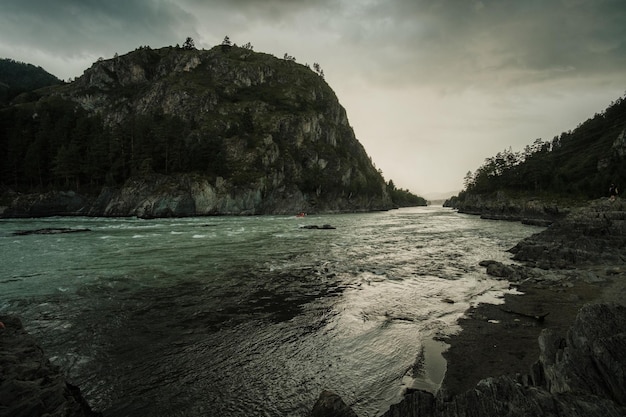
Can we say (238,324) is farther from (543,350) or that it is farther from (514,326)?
(514,326)

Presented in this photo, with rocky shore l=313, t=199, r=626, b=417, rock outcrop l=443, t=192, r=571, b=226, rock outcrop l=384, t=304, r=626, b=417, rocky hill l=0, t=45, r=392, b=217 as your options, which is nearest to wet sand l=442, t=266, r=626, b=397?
rocky shore l=313, t=199, r=626, b=417

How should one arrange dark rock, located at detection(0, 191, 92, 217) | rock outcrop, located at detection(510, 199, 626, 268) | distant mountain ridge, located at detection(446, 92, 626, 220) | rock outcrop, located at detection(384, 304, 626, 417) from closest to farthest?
rock outcrop, located at detection(384, 304, 626, 417) < rock outcrop, located at detection(510, 199, 626, 268) < dark rock, located at detection(0, 191, 92, 217) < distant mountain ridge, located at detection(446, 92, 626, 220)

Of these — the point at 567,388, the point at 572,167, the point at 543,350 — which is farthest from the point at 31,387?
the point at 572,167

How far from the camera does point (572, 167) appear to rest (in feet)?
447

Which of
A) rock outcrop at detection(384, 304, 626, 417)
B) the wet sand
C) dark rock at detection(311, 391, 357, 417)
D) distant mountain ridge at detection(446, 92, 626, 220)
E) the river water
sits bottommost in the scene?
the river water

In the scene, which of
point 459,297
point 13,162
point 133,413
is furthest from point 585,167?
point 13,162

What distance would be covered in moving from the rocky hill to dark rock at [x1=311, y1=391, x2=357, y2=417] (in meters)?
95.4

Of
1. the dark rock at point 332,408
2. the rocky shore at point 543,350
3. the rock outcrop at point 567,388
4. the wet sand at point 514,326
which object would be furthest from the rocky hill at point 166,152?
the rock outcrop at point 567,388

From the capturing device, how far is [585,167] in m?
126

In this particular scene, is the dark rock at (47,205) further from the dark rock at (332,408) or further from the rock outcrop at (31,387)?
the dark rock at (332,408)

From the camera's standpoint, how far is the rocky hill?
96688 millimetres

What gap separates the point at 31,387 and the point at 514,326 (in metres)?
17.6

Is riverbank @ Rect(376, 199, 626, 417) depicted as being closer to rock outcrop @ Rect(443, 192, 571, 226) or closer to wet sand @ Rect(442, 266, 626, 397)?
wet sand @ Rect(442, 266, 626, 397)

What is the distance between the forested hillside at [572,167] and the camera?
334ft
